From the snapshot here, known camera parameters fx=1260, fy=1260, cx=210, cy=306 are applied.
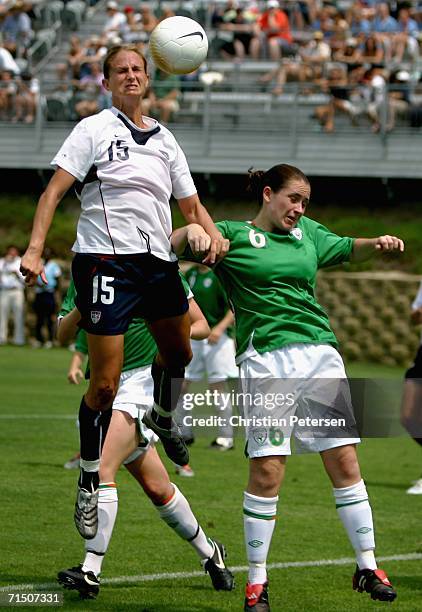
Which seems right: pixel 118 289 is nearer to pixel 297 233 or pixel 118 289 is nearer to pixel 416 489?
pixel 297 233

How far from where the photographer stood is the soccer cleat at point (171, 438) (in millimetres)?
7094

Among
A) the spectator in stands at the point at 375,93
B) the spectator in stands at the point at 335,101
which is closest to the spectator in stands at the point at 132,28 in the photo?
the spectator in stands at the point at 335,101

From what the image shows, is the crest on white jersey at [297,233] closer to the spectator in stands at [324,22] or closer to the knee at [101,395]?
the knee at [101,395]

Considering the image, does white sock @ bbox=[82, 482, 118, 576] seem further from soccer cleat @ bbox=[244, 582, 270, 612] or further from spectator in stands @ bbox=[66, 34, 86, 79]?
spectator in stands @ bbox=[66, 34, 86, 79]

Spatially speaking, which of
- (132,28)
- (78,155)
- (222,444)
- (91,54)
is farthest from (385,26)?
(78,155)

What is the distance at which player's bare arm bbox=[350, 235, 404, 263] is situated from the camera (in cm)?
655

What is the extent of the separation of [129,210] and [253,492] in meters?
1.57

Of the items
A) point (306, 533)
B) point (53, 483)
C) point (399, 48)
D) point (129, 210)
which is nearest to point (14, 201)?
point (399, 48)

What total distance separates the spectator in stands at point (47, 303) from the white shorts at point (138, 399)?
66.9 feet

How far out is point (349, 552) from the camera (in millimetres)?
8461

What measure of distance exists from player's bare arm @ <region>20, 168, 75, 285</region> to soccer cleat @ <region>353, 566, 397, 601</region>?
7.24ft

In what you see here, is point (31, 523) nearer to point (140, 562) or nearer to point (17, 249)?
point (140, 562)

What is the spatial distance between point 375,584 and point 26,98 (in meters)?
24.0

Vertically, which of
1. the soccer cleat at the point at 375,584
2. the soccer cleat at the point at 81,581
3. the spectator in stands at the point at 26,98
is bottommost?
the spectator in stands at the point at 26,98
